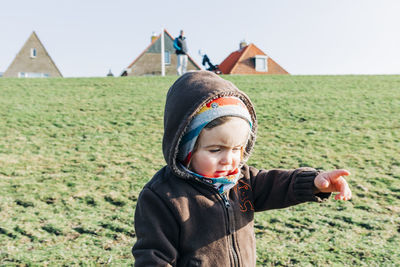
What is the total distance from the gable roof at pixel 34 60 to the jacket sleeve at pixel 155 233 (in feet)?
111

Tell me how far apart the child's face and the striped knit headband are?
27 millimetres

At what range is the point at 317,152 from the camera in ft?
15.7

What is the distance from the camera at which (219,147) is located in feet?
4.98

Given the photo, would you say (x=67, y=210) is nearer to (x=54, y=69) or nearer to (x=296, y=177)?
(x=296, y=177)

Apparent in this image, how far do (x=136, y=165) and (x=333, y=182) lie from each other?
3.12 meters

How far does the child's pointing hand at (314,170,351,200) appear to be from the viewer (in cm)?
147

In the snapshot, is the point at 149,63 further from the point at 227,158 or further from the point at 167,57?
the point at 227,158

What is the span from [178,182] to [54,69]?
3422cm

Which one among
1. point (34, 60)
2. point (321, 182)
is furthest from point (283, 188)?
point (34, 60)

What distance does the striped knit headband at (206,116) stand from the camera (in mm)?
1502

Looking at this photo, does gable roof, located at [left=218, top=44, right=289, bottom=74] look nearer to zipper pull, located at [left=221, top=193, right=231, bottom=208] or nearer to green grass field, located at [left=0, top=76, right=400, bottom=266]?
green grass field, located at [left=0, top=76, right=400, bottom=266]

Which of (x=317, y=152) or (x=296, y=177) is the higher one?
(x=296, y=177)

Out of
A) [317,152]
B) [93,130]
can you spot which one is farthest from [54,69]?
[317,152]

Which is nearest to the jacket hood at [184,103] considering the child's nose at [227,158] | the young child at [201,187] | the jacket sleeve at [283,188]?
the young child at [201,187]
